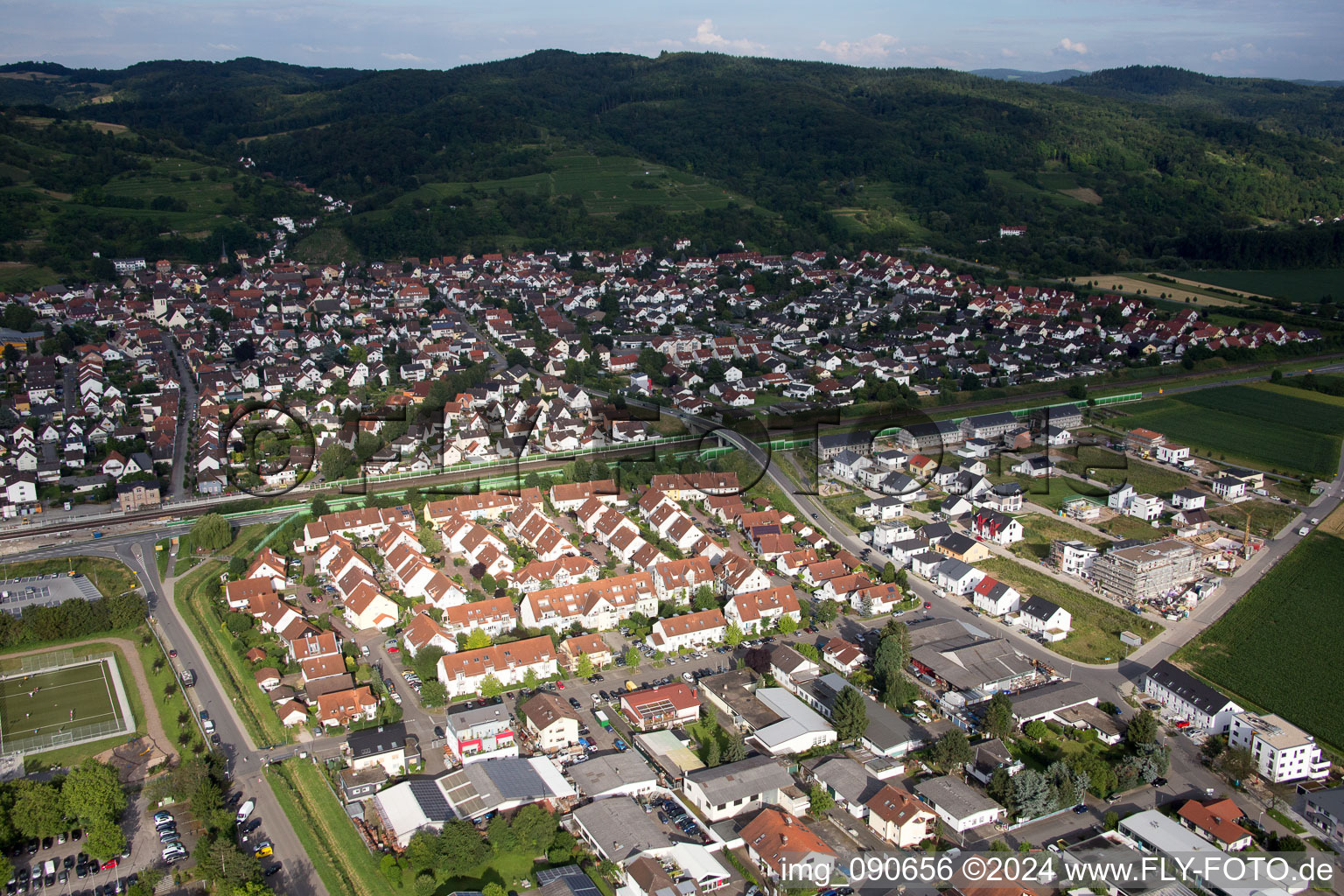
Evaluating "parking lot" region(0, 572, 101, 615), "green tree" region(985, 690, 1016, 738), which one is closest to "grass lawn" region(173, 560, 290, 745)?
"parking lot" region(0, 572, 101, 615)

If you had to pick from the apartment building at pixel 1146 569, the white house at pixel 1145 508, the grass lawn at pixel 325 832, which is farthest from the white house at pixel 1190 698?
the grass lawn at pixel 325 832

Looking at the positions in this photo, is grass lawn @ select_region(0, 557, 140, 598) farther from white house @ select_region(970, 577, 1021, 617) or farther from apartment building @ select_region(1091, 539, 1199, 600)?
apartment building @ select_region(1091, 539, 1199, 600)

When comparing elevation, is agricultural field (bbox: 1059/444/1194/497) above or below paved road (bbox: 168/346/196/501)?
below

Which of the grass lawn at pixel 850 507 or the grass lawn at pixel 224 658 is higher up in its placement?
the grass lawn at pixel 850 507

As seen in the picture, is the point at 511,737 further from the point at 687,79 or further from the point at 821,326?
the point at 687,79

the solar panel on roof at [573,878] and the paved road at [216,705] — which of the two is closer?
the solar panel on roof at [573,878]

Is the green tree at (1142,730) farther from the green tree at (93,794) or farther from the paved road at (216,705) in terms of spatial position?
the green tree at (93,794)
